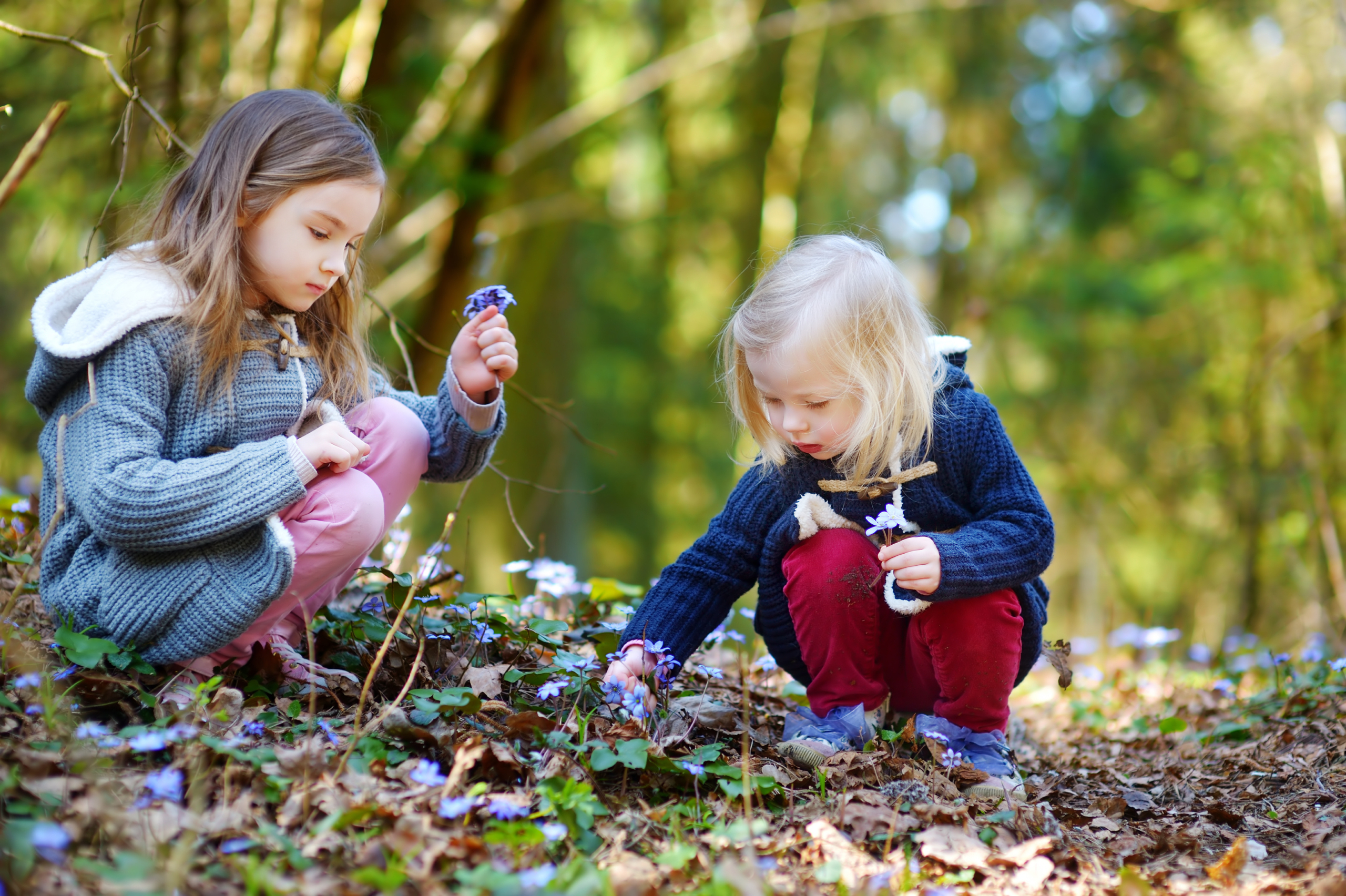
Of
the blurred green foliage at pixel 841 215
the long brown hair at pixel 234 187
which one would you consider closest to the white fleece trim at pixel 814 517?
the blurred green foliage at pixel 841 215

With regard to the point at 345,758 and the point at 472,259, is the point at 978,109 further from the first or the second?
the point at 345,758

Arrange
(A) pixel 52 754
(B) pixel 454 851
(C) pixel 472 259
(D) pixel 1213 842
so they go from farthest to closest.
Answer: (C) pixel 472 259 < (D) pixel 1213 842 < (A) pixel 52 754 < (B) pixel 454 851

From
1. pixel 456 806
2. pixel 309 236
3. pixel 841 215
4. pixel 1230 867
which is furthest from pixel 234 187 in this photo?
pixel 841 215

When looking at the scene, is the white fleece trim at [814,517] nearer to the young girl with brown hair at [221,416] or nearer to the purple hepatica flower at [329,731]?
the young girl with brown hair at [221,416]

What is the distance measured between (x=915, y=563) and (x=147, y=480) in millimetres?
1619

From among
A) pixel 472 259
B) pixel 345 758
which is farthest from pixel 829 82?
pixel 345 758

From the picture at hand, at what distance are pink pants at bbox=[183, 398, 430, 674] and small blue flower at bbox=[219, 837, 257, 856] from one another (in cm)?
58

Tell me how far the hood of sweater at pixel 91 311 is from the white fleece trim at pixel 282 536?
1.67ft

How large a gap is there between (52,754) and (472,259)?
4.42 metres

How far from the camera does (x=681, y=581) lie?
8.23 ft

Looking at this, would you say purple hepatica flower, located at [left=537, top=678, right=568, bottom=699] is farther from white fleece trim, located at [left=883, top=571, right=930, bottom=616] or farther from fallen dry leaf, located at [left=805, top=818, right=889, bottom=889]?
white fleece trim, located at [left=883, top=571, right=930, bottom=616]

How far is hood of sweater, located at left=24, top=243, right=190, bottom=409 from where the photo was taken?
Answer: 2.10m

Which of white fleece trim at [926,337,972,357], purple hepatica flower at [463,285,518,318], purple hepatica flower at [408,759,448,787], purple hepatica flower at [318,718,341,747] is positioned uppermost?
white fleece trim at [926,337,972,357]

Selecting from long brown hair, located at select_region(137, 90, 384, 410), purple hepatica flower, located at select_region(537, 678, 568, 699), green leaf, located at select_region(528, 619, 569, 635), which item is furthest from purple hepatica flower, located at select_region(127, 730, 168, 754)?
green leaf, located at select_region(528, 619, 569, 635)
